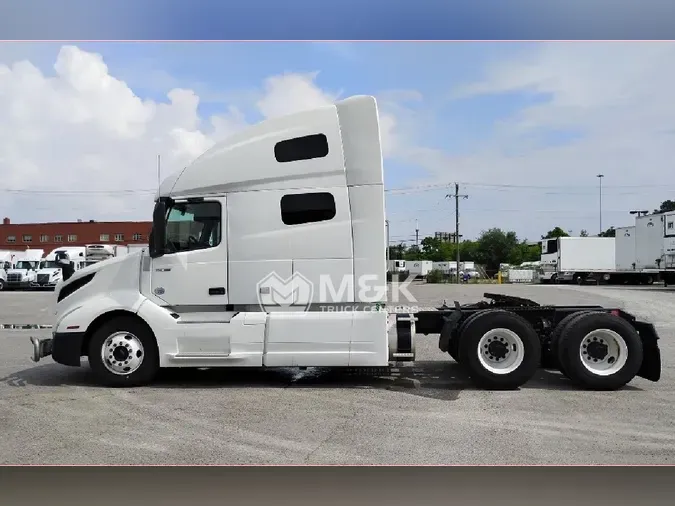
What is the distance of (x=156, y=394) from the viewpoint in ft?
26.4

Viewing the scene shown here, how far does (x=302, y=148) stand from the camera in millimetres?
8203

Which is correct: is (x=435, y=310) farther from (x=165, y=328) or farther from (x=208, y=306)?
(x=165, y=328)

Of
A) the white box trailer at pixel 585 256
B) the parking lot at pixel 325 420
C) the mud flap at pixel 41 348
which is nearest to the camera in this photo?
the parking lot at pixel 325 420

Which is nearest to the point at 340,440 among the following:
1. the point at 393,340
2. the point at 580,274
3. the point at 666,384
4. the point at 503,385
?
the point at 393,340

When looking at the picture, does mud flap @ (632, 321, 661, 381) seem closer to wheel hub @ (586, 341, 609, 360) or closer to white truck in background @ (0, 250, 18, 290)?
wheel hub @ (586, 341, 609, 360)

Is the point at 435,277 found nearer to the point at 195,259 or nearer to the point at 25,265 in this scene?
the point at 25,265

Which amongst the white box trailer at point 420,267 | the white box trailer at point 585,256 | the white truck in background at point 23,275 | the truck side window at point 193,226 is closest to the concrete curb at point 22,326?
the truck side window at point 193,226

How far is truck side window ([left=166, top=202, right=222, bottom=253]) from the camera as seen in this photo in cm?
831

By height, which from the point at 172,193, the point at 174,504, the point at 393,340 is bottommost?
the point at 174,504

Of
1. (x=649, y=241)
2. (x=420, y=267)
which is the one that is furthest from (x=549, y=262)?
(x=420, y=267)

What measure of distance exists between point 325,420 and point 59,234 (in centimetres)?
6424

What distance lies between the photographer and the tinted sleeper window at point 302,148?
8.17 m

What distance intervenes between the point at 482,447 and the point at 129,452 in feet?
10.9

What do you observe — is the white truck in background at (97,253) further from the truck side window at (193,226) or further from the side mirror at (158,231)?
the truck side window at (193,226)
